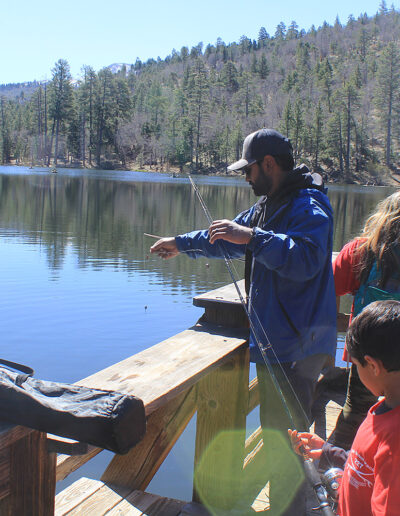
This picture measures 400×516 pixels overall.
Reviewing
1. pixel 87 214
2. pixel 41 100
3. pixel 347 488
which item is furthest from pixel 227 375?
pixel 41 100

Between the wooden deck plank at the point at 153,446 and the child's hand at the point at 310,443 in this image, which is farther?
the wooden deck plank at the point at 153,446

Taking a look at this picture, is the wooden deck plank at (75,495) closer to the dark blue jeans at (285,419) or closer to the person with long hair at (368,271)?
the dark blue jeans at (285,419)

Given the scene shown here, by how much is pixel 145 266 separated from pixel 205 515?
42.6 feet

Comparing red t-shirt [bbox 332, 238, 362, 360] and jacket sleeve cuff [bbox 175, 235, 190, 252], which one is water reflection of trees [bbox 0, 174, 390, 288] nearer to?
jacket sleeve cuff [bbox 175, 235, 190, 252]

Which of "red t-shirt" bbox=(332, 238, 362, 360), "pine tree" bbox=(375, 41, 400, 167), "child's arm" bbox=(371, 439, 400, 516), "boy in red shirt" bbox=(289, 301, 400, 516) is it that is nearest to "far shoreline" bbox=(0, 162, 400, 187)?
"pine tree" bbox=(375, 41, 400, 167)

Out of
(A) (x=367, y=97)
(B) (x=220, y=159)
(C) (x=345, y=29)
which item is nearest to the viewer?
(B) (x=220, y=159)

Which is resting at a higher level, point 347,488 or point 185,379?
point 185,379

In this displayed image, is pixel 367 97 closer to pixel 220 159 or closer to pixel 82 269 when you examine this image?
pixel 220 159

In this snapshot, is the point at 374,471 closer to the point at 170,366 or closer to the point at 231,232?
the point at 170,366

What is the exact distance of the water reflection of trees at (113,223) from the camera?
1600 cm

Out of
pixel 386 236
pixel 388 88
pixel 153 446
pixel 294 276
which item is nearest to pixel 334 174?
pixel 388 88

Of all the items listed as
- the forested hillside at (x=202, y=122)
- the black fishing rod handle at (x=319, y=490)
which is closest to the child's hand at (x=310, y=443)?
the black fishing rod handle at (x=319, y=490)

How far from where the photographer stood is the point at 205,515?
2.65 m

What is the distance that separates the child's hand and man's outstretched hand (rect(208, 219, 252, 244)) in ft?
2.81
